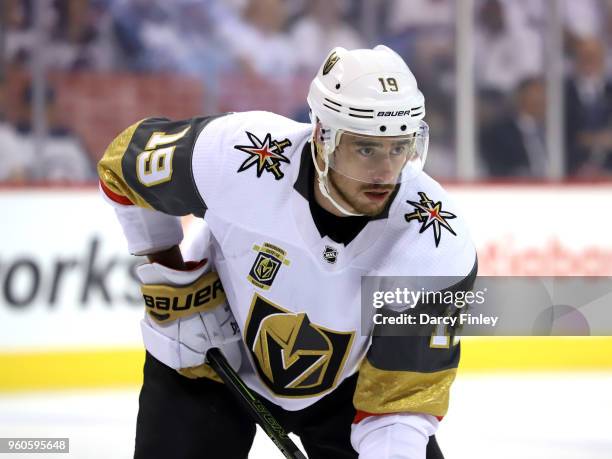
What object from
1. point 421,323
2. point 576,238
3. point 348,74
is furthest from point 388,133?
point 576,238

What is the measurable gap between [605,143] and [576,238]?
184 cm

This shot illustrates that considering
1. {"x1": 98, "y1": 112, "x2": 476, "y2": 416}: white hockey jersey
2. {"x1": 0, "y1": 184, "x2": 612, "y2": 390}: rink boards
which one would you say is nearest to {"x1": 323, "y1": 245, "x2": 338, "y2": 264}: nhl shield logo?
{"x1": 98, "y1": 112, "x2": 476, "y2": 416}: white hockey jersey

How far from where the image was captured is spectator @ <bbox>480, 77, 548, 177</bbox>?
588 cm

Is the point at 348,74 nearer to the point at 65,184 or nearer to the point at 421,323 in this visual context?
the point at 421,323

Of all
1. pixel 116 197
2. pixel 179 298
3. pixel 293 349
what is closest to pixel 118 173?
pixel 116 197

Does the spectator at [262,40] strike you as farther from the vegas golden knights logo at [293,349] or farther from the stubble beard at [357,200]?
the stubble beard at [357,200]

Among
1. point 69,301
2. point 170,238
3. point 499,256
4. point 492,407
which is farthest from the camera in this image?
point 499,256

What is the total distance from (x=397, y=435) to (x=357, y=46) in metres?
4.07

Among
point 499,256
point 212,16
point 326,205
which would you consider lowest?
point 326,205

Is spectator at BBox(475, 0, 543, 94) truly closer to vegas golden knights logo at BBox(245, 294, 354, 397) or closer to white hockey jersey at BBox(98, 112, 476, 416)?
white hockey jersey at BBox(98, 112, 476, 416)

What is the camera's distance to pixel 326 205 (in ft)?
7.09

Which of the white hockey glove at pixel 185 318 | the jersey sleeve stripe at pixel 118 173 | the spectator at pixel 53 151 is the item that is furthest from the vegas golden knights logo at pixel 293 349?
the spectator at pixel 53 151

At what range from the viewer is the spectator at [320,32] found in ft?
19.0

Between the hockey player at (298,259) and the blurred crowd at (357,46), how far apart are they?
320cm
